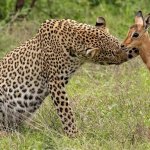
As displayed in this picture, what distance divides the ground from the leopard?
0.23 metres

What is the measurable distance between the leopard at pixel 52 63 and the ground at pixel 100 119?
9.0 inches

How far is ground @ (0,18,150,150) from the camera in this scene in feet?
28.9

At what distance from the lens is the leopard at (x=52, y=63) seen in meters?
9.49

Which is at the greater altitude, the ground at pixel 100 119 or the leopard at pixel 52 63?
the leopard at pixel 52 63

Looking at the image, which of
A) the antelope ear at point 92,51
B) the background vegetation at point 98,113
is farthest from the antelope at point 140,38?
the background vegetation at point 98,113

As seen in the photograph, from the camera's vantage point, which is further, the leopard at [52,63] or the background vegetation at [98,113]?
the leopard at [52,63]

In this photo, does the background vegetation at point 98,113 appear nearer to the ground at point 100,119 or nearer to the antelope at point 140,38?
the ground at point 100,119

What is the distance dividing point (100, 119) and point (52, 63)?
35.3 inches

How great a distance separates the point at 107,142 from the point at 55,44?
1.62m

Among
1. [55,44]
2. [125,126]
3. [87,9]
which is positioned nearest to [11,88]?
[55,44]

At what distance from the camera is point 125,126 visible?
9.31 metres

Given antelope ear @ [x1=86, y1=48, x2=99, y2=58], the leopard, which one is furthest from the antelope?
antelope ear @ [x1=86, y1=48, x2=99, y2=58]

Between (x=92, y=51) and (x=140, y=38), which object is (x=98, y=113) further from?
(x=140, y=38)

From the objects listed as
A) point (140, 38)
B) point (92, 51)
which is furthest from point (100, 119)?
point (140, 38)
